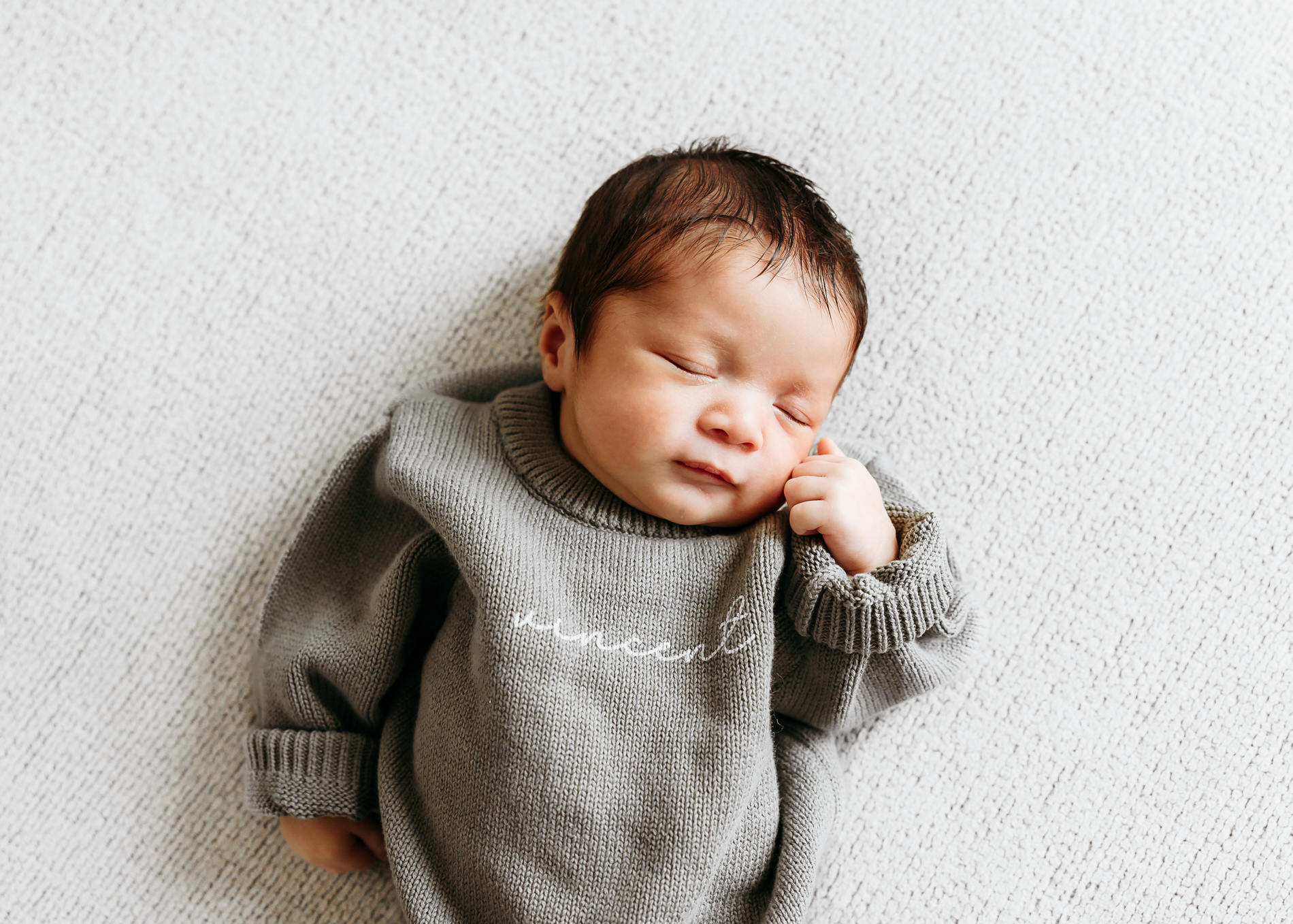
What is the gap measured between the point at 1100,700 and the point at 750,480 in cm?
48

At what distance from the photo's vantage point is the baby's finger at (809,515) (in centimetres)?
83

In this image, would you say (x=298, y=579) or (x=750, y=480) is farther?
(x=298, y=579)

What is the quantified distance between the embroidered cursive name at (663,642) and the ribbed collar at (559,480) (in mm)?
101

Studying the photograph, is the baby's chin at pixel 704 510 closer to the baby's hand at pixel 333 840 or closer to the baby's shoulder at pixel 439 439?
the baby's shoulder at pixel 439 439

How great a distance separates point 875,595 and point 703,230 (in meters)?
0.37

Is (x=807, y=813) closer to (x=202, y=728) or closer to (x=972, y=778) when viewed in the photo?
(x=972, y=778)

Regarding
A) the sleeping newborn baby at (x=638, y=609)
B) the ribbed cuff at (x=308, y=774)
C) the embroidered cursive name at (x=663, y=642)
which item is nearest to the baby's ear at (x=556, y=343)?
the sleeping newborn baby at (x=638, y=609)

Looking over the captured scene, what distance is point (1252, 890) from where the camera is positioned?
3.14 feet

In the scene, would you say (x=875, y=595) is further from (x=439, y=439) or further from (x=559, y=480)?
(x=439, y=439)

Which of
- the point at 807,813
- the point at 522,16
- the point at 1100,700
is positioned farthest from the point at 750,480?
the point at 522,16

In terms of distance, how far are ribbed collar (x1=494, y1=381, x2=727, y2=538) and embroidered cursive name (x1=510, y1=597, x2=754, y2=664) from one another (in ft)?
0.33

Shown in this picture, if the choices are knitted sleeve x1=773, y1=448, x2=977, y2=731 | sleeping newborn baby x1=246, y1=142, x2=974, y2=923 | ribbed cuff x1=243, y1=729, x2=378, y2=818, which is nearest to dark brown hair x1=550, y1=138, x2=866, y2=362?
sleeping newborn baby x1=246, y1=142, x2=974, y2=923

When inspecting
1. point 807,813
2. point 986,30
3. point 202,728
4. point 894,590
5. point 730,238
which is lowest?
point 202,728

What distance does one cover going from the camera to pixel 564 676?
0.85m
